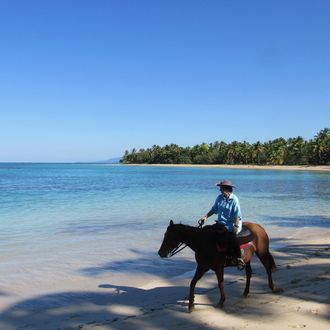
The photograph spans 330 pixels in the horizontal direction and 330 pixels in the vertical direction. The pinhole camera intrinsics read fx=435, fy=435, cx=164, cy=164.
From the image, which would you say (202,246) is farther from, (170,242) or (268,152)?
(268,152)

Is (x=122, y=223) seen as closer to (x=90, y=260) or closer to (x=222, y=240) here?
(x=90, y=260)

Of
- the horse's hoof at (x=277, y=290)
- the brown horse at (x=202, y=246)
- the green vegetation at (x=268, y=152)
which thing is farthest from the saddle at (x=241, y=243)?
the green vegetation at (x=268, y=152)

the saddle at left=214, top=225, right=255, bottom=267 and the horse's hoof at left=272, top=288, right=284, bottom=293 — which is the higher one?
the saddle at left=214, top=225, right=255, bottom=267

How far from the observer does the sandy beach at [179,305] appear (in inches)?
246

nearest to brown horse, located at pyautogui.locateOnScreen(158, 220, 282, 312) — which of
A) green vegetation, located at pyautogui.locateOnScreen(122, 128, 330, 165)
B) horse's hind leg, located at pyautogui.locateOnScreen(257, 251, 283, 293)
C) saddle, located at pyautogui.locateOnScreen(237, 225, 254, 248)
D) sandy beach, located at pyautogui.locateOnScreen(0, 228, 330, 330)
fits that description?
saddle, located at pyautogui.locateOnScreen(237, 225, 254, 248)

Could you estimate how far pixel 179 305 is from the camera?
7219 millimetres

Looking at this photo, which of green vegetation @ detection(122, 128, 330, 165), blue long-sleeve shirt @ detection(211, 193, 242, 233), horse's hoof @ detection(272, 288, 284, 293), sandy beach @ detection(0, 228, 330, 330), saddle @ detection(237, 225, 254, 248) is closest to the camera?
sandy beach @ detection(0, 228, 330, 330)

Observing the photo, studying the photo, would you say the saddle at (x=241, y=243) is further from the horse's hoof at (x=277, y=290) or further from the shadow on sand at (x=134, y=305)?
the horse's hoof at (x=277, y=290)

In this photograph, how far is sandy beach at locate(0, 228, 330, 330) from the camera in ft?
20.5

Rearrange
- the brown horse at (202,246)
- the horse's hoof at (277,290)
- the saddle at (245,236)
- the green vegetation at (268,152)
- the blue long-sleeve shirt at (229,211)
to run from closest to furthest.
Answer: the brown horse at (202,246) → the saddle at (245,236) → the blue long-sleeve shirt at (229,211) → the horse's hoof at (277,290) → the green vegetation at (268,152)

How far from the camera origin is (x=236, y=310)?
22.3ft

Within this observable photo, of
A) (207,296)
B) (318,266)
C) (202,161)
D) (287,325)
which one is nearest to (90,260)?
(207,296)

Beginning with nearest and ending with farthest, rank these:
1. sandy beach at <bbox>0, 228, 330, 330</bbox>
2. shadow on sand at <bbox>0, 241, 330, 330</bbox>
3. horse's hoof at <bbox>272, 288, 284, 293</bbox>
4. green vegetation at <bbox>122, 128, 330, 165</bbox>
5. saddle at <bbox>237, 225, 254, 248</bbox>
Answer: sandy beach at <bbox>0, 228, 330, 330</bbox>, shadow on sand at <bbox>0, 241, 330, 330</bbox>, saddle at <bbox>237, 225, 254, 248</bbox>, horse's hoof at <bbox>272, 288, 284, 293</bbox>, green vegetation at <bbox>122, 128, 330, 165</bbox>

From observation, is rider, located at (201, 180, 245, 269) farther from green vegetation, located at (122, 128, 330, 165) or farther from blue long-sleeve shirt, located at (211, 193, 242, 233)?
green vegetation, located at (122, 128, 330, 165)
